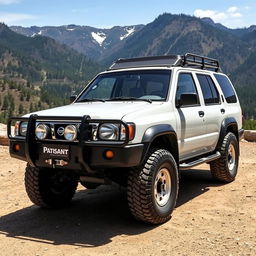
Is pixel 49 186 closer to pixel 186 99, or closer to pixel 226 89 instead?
pixel 186 99

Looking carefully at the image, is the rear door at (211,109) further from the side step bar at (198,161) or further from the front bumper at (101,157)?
the front bumper at (101,157)

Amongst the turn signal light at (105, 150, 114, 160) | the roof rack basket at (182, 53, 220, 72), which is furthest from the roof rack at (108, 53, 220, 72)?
the turn signal light at (105, 150, 114, 160)

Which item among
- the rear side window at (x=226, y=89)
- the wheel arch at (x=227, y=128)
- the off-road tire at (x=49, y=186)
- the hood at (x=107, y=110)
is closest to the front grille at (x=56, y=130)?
the hood at (x=107, y=110)

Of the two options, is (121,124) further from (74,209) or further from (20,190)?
(20,190)

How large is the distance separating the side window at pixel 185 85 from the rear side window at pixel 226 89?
4.55 ft

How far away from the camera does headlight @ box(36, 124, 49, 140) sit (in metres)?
5.11

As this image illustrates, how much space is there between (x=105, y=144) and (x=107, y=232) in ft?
4.06

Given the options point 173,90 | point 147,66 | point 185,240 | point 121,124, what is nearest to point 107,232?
point 185,240

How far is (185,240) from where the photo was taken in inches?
191

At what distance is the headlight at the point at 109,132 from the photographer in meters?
4.84

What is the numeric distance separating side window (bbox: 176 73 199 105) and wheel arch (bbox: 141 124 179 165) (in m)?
0.64

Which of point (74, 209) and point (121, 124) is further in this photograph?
point (74, 209)

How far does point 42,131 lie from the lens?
5.14m

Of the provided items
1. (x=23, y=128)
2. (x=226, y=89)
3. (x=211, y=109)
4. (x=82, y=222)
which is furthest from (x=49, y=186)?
(x=226, y=89)
